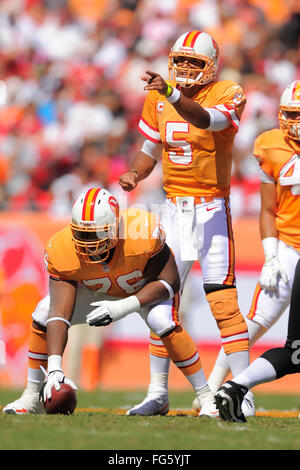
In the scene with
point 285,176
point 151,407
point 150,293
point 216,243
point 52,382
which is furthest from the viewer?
point 285,176

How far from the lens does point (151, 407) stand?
5.12m

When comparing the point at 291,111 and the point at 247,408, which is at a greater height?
the point at 291,111

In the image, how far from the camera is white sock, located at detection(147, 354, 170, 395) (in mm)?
5238

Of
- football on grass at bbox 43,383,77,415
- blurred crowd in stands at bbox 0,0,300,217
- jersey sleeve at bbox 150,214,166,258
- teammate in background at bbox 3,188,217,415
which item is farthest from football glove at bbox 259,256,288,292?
blurred crowd in stands at bbox 0,0,300,217

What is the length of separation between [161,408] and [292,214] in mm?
1352

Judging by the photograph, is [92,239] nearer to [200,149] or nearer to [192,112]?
[192,112]

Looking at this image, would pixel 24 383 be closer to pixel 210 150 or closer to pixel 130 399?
pixel 130 399

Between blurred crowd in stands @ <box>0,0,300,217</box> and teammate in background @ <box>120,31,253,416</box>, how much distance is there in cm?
285

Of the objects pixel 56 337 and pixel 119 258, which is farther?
pixel 119 258

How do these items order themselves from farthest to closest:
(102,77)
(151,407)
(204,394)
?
(102,77) < (151,407) < (204,394)

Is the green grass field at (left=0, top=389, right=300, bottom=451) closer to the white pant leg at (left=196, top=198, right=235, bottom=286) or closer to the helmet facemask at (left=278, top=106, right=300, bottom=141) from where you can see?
the white pant leg at (left=196, top=198, right=235, bottom=286)

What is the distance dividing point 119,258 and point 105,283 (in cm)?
16

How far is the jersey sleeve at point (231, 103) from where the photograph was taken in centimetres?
527

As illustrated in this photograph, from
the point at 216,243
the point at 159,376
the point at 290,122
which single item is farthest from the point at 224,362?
the point at 290,122
